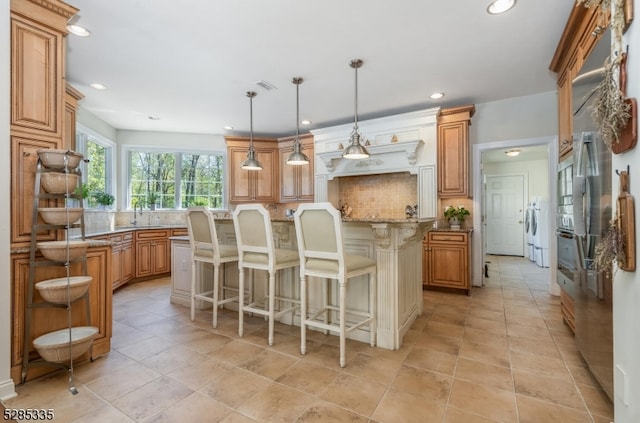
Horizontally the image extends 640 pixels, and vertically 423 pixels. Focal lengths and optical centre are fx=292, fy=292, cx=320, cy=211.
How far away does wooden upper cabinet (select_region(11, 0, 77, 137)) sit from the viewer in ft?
6.18

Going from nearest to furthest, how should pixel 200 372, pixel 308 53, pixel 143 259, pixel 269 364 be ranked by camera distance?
pixel 200 372, pixel 269 364, pixel 308 53, pixel 143 259

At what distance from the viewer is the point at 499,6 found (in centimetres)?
220

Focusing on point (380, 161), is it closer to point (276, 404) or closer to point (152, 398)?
point (276, 404)

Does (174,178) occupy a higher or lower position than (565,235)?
higher

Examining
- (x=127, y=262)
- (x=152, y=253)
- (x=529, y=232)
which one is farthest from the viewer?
(x=529, y=232)

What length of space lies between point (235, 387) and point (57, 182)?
1.80 metres

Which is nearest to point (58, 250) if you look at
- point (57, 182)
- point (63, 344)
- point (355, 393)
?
point (57, 182)

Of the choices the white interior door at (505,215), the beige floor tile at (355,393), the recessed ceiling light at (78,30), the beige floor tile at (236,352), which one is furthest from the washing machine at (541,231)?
the recessed ceiling light at (78,30)

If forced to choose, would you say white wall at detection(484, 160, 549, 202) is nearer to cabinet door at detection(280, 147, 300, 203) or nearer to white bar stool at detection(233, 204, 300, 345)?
cabinet door at detection(280, 147, 300, 203)

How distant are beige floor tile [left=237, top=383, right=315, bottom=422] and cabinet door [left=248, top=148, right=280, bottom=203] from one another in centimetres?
433

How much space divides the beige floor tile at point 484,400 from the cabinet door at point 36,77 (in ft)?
10.5

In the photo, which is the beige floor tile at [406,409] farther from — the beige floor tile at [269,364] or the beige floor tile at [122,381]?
the beige floor tile at [122,381]

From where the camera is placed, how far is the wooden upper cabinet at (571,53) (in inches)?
81.7

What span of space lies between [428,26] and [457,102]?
6.88 ft
